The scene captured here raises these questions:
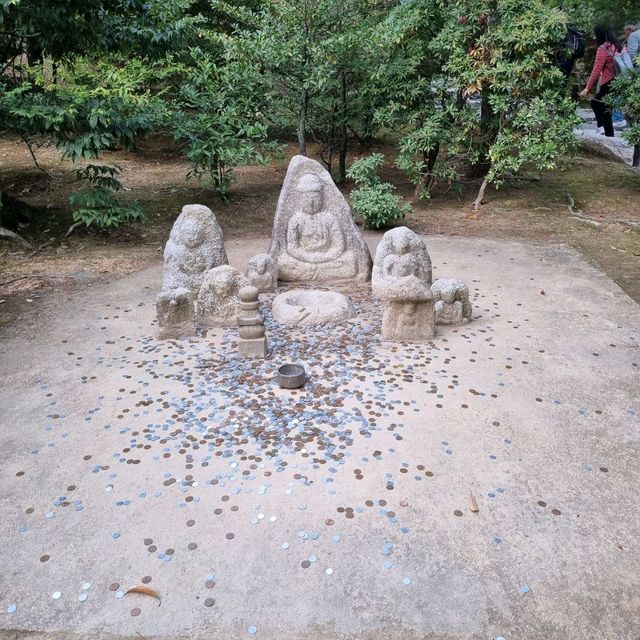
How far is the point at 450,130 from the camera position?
10859 mm

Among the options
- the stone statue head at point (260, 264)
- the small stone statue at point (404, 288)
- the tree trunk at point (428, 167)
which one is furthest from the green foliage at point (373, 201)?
the small stone statue at point (404, 288)

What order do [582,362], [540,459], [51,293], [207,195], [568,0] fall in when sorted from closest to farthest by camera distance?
1. [540,459]
2. [582,362]
3. [51,293]
4. [568,0]
5. [207,195]

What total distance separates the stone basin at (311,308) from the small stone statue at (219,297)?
49 centimetres

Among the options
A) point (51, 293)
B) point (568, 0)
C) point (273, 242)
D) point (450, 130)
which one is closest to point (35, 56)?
point (51, 293)

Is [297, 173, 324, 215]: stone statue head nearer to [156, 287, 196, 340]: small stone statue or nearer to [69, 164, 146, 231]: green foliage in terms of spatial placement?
[156, 287, 196, 340]: small stone statue

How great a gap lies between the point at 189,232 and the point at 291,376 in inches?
99.1

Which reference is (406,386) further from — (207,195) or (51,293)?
(207,195)

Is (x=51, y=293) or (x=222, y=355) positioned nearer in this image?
(x=222, y=355)

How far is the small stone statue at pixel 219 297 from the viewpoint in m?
6.08

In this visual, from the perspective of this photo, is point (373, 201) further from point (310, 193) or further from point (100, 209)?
point (100, 209)

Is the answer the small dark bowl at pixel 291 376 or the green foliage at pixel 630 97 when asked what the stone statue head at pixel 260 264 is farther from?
the green foliage at pixel 630 97

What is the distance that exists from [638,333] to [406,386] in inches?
109

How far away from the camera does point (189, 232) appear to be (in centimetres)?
657

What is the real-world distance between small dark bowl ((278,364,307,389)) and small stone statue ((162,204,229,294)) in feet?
6.85
